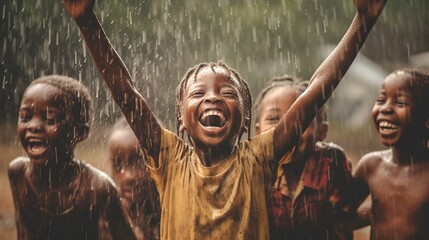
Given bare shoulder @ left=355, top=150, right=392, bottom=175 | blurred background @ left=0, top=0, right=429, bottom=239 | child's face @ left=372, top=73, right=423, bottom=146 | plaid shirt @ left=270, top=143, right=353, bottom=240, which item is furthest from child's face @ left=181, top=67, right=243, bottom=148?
blurred background @ left=0, top=0, right=429, bottom=239

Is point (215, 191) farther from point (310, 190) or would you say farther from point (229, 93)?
point (310, 190)

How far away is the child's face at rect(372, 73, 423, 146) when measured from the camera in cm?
430

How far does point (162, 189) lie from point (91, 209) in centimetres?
122

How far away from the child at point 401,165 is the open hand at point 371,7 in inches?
57.5

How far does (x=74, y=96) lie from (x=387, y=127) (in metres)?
2.22

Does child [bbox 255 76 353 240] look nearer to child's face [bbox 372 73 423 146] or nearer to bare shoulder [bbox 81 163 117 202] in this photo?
child's face [bbox 372 73 423 146]

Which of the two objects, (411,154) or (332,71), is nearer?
(332,71)

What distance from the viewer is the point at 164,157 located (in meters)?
3.23

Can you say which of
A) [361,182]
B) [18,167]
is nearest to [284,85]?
[361,182]

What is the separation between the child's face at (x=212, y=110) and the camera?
310 cm

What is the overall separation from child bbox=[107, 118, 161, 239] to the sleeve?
5.00ft

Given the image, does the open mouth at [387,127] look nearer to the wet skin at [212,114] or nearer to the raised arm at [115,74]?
the wet skin at [212,114]

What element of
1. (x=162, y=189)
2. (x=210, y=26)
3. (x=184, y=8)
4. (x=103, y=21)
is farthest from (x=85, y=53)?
(x=162, y=189)

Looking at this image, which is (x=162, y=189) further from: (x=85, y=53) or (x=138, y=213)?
(x=85, y=53)
